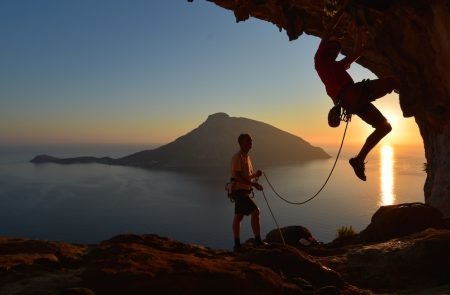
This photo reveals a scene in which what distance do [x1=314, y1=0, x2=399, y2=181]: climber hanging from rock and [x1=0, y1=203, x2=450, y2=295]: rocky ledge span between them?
6.45 feet

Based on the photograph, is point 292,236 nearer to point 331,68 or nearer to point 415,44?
point 415,44

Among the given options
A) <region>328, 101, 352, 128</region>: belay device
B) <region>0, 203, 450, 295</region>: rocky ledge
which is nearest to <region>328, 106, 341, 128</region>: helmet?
<region>328, 101, 352, 128</region>: belay device

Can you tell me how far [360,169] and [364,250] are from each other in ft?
6.88

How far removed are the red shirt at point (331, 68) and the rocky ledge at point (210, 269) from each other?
11.2ft

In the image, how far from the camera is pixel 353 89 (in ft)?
24.2

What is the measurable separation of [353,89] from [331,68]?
0.64 metres

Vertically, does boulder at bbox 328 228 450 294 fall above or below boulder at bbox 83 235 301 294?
below

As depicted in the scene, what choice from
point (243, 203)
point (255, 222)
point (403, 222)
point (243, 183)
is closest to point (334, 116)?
point (243, 183)

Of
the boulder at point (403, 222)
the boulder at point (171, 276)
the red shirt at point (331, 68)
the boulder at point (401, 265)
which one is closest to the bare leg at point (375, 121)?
the red shirt at point (331, 68)

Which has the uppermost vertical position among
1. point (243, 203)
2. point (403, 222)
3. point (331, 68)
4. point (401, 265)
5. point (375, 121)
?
point (331, 68)

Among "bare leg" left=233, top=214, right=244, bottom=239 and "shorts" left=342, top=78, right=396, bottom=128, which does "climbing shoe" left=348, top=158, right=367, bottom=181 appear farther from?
"bare leg" left=233, top=214, right=244, bottom=239

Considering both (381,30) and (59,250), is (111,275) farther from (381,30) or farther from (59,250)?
(381,30)

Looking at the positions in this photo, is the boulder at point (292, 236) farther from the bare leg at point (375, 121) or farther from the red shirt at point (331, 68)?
the red shirt at point (331, 68)

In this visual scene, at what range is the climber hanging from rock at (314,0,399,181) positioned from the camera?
7.39 meters
